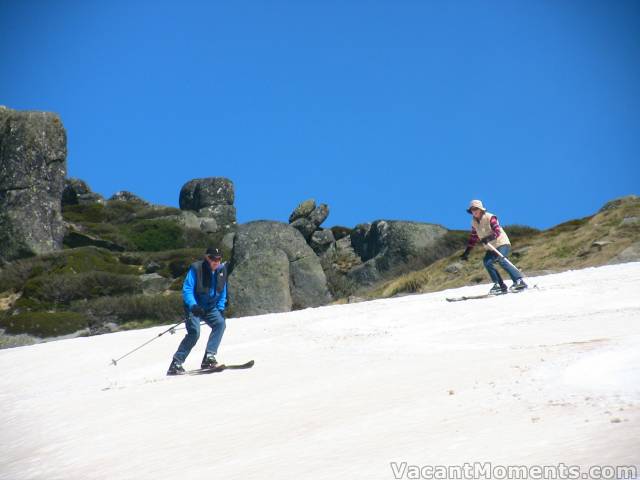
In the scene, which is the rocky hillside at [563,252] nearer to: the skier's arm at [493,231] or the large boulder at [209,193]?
the skier's arm at [493,231]

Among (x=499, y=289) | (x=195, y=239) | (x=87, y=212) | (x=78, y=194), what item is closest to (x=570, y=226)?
(x=499, y=289)

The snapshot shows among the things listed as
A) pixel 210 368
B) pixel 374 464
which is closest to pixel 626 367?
pixel 374 464

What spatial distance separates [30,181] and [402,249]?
21.2 meters

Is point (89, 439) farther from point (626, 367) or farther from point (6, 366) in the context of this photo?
point (6, 366)

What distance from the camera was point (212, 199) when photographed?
68000 millimetres

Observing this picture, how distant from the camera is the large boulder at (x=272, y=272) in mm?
27344

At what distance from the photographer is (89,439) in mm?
7305

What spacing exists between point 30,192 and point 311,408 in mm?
37817

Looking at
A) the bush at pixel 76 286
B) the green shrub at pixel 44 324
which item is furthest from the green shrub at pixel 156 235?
the green shrub at pixel 44 324

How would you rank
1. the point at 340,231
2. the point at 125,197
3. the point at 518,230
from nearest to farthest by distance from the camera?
1. the point at 518,230
2. the point at 340,231
3. the point at 125,197

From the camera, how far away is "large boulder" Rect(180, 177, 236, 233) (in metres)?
66.1

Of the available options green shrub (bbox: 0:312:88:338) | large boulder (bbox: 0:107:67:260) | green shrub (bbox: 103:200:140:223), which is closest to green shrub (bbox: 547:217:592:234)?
green shrub (bbox: 0:312:88:338)

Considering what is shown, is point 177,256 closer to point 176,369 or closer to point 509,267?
point 509,267

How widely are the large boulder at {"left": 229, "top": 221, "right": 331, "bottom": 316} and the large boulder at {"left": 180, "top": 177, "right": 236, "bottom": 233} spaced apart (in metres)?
34.3
